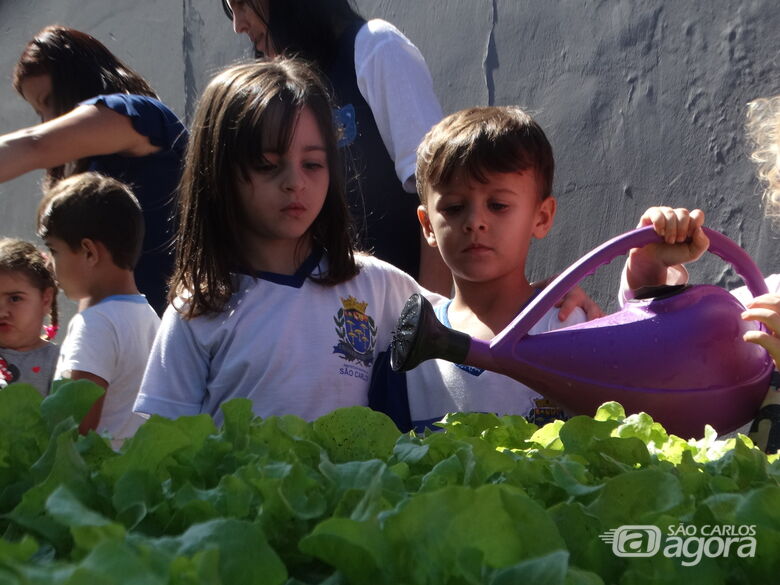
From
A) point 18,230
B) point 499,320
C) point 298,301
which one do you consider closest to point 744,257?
point 499,320

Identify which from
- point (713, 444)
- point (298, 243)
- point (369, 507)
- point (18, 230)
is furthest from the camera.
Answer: point (18, 230)

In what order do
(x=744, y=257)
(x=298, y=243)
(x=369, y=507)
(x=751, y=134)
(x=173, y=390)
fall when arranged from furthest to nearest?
(x=751, y=134), (x=298, y=243), (x=173, y=390), (x=744, y=257), (x=369, y=507)

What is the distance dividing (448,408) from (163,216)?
1.26 metres

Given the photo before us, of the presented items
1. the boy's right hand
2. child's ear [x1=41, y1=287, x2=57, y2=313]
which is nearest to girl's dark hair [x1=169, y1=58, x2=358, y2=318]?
the boy's right hand

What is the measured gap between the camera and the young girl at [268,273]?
2107 mm

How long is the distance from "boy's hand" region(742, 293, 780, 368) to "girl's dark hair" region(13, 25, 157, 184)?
2.14 meters

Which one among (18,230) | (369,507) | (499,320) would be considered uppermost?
(369,507)

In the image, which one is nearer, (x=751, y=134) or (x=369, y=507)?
(x=369, y=507)

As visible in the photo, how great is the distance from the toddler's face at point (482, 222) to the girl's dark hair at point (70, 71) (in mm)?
1420

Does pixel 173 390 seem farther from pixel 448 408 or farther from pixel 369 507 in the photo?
pixel 369 507

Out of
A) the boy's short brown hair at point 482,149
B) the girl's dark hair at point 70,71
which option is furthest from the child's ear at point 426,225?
the girl's dark hair at point 70,71

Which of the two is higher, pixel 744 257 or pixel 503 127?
pixel 503 127

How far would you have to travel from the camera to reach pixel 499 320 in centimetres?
221

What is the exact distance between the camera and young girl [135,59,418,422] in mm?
2107
